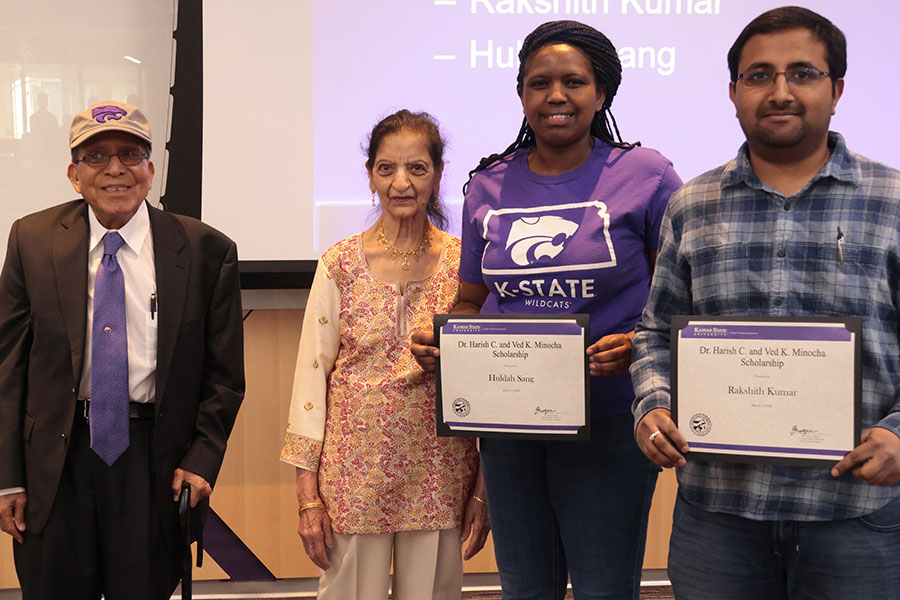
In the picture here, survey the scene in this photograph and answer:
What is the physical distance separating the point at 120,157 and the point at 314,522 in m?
1.06

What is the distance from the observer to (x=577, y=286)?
1.74 meters

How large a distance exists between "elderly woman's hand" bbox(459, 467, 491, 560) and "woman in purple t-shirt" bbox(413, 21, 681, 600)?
0.74 ft

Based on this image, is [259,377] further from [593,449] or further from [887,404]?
[887,404]

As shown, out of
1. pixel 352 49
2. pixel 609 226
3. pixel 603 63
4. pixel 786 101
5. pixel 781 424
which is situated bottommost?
pixel 781 424

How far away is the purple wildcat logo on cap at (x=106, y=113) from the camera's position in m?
1.95

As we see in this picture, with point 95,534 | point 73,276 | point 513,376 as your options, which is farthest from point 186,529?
point 513,376

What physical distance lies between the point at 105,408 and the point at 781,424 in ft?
4.86

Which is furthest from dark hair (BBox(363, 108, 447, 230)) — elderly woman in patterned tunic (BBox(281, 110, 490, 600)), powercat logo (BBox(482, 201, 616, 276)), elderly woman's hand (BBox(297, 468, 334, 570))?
elderly woman's hand (BBox(297, 468, 334, 570))

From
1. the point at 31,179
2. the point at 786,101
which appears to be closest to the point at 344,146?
the point at 31,179

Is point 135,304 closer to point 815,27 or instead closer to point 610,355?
point 610,355

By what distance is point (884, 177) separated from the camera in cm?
136

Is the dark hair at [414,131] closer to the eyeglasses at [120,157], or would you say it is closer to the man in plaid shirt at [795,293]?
the eyeglasses at [120,157]

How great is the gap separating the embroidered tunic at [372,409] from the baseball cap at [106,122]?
576 millimetres

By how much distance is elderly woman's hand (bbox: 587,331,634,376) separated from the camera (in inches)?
65.6
